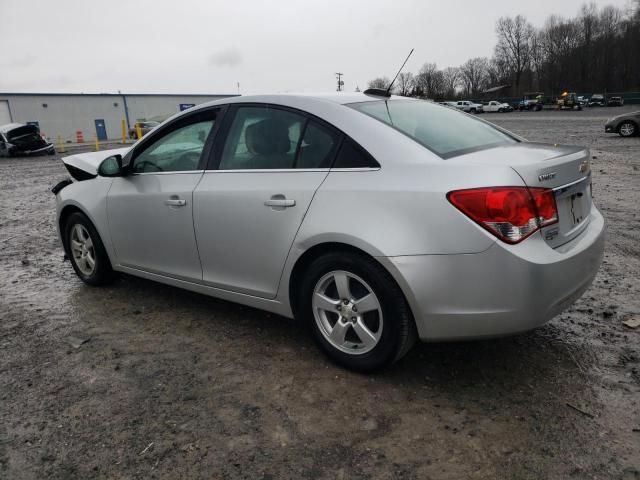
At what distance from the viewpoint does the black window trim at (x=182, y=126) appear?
3654 millimetres

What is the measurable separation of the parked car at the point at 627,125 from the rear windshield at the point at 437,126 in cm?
1752

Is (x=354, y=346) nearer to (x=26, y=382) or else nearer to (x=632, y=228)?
(x=26, y=382)

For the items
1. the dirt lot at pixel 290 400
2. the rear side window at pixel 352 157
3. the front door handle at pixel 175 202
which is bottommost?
the dirt lot at pixel 290 400

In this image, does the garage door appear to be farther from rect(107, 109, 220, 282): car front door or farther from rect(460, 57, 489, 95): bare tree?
rect(460, 57, 489, 95): bare tree

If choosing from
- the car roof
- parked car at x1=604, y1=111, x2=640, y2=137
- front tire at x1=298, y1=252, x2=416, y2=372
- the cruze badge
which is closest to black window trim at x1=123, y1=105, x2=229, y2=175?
the car roof

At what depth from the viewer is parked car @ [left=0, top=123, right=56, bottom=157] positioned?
79.3 feet

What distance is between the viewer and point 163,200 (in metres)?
3.79

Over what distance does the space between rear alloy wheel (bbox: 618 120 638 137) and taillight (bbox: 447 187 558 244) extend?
18803mm

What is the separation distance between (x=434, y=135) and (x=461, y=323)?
1.13 m

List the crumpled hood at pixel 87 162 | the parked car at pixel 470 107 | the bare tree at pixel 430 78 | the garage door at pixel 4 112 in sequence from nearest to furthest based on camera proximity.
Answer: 1. the crumpled hood at pixel 87 162
2. the garage door at pixel 4 112
3. the parked car at pixel 470 107
4. the bare tree at pixel 430 78

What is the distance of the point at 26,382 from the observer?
3137mm

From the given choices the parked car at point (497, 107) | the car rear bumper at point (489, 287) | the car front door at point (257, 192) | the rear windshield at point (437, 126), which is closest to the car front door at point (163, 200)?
the car front door at point (257, 192)

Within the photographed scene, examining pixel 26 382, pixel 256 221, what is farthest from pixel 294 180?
pixel 26 382

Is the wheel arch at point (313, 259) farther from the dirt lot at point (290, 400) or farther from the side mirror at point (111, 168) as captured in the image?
the side mirror at point (111, 168)
